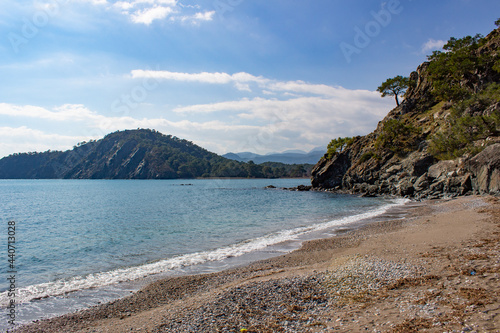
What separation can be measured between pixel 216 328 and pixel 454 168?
Result: 5216cm

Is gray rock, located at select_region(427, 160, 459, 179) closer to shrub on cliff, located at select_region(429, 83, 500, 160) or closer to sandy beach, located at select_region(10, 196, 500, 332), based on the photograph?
shrub on cliff, located at select_region(429, 83, 500, 160)

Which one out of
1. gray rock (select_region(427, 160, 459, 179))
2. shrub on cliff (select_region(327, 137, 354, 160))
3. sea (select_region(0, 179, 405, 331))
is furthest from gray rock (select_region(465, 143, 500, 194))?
shrub on cliff (select_region(327, 137, 354, 160))

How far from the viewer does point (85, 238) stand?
27672 millimetres

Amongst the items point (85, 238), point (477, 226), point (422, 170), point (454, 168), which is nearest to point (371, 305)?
point (477, 226)

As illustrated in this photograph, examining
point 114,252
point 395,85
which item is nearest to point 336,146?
point 395,85

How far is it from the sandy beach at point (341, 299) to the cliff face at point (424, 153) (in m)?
32.6

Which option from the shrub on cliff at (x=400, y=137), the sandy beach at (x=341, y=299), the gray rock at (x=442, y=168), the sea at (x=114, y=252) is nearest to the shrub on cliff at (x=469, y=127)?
the gray rock at (x=442, y=168)

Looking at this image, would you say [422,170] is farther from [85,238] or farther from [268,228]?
[85,238]

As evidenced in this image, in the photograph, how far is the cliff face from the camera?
140ft

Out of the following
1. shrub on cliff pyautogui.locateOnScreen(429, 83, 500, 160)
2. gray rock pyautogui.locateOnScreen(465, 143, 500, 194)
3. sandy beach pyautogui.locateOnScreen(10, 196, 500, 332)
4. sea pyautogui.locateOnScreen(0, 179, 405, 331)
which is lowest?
sea pyautogui.locateOnScreen(0, 179, 405, 331)

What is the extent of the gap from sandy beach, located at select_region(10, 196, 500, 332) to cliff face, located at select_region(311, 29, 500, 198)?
32623 mm

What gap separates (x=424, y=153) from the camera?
59.1 metres

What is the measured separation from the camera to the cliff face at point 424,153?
42.5m

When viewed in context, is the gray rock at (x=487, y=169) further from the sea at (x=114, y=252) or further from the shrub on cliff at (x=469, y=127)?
the sea at (x=114, y=252)
